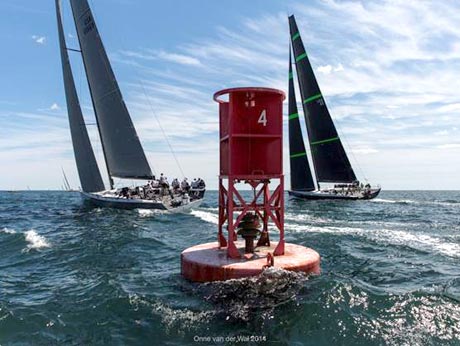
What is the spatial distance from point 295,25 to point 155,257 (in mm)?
42491

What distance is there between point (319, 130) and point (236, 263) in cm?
4121

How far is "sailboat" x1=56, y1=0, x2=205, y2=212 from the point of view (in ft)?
111

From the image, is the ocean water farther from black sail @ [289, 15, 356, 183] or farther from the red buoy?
black sail @ [289, 15, 356, 183]

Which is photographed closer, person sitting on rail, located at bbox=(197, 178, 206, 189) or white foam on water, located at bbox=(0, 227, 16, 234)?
white foam on water, located at bbox=(0, 227, 16, 234)

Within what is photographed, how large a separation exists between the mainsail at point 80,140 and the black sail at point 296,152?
22973 mm

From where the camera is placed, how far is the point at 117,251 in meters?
14.8

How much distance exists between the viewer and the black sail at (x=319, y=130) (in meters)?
47.8

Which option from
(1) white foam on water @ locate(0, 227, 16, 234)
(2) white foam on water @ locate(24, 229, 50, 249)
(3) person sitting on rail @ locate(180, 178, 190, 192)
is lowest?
(2) white foam on water @ locate(24, 229, 50, 249)

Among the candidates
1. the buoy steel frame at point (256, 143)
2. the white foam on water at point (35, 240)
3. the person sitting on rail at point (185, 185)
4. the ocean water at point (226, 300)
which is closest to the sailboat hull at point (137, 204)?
the person sitting on rail at point (185, 185)

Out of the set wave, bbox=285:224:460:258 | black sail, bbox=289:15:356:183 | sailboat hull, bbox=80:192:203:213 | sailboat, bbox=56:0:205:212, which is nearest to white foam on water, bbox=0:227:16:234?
sailboat hull, bbox=80:192:203:213

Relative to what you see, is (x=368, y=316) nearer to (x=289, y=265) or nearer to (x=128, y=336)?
(x=289, y=265)

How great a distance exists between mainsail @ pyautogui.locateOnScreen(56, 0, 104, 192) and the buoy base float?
97.8 feet

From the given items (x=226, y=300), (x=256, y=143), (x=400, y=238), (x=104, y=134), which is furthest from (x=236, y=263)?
(x=104, y=134)

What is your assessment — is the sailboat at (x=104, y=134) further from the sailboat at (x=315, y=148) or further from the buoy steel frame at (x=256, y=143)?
the buoy steel frame at (x=256, y=143)
